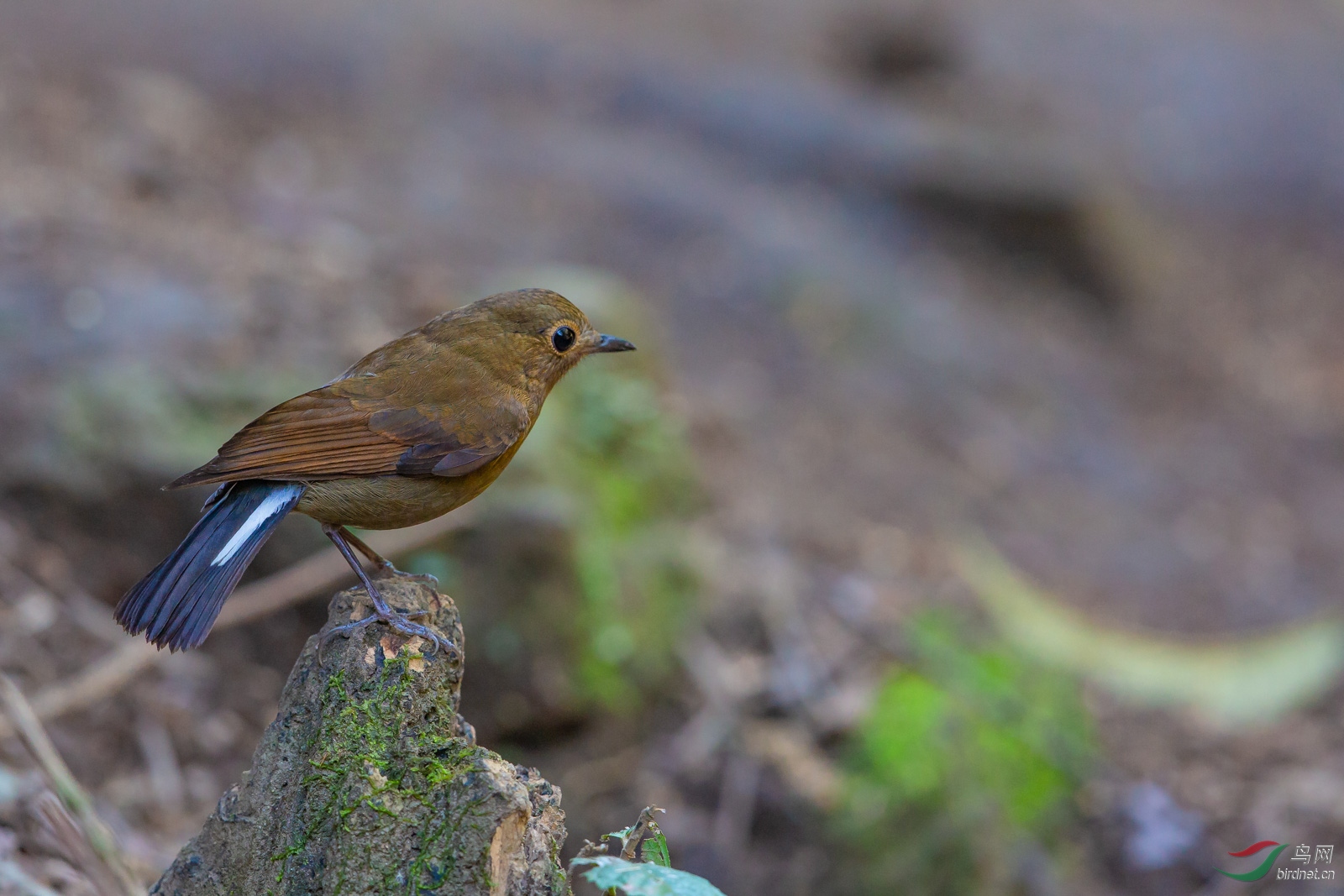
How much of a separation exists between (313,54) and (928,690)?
398 inches

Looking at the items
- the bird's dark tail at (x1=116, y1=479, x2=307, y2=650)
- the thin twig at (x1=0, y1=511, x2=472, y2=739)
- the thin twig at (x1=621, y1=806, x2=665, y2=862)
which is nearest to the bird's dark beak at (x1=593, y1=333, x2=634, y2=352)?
the bird's dark tail at (x1=116, y1=479, x2=307, y2=650)

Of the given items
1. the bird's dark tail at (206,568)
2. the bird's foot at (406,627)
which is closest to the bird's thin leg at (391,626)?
the bird's foot at (406,627)

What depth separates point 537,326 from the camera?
3.86 m

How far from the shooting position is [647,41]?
595 inches

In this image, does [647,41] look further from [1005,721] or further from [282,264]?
[1005,721]

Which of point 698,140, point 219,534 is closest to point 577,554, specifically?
point 219,534

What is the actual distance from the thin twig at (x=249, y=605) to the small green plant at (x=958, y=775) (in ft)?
7.22

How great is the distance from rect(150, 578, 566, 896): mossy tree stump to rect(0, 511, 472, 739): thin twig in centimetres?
154

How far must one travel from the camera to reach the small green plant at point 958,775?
5180 mm

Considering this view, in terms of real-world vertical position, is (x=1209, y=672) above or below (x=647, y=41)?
below

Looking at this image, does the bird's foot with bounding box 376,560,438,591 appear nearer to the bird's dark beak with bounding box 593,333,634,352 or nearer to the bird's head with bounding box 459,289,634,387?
the bird's head with bounding box 459,289,634,387

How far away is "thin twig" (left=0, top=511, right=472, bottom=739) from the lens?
4254 millimetres

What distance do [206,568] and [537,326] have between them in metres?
1.35

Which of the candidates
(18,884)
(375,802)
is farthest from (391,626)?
(18,884)
